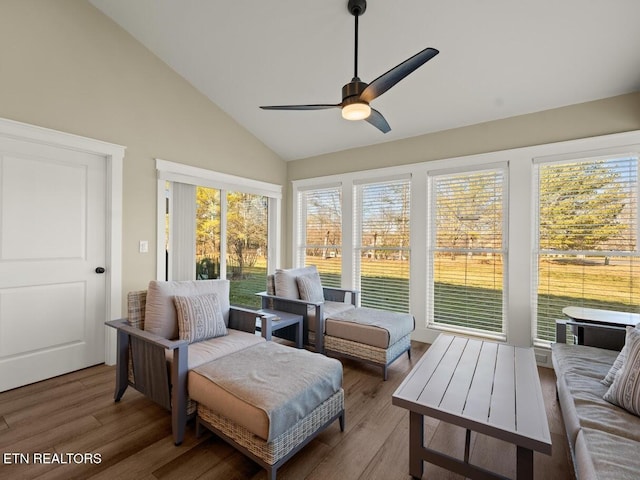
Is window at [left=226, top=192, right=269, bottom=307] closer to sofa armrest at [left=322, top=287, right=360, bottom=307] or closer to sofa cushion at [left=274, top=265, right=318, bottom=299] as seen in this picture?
sofa cushion at [left=274, top=265, right=318, bottom=299]

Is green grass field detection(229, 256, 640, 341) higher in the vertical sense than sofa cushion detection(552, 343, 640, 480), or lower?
higher

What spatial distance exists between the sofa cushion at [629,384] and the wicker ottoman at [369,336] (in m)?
1.55

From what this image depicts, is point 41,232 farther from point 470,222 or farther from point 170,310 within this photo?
point 470,222

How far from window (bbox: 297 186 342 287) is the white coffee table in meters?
2.71

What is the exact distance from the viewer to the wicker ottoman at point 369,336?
2.89 meters

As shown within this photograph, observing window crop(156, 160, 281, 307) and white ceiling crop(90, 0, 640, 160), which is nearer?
white ceiling crop(90, 0, 640, 160)

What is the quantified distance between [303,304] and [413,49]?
2695mm

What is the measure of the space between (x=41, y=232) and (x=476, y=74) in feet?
14.0

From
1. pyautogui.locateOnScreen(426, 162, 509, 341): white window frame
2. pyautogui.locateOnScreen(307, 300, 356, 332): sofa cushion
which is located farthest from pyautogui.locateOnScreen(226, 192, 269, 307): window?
pyautogui.locateOnScreen(426, 162, 509, 341): white window frame

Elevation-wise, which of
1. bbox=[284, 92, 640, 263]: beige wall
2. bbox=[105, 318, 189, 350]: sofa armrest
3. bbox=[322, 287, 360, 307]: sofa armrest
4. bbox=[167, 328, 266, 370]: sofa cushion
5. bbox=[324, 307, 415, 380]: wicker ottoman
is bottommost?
bbox=[324, 307, 415, 380]: wicker ottoman

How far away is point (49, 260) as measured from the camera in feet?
9.20

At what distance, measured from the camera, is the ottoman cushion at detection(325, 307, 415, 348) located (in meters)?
2.91

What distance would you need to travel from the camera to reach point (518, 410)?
1527 millimetres

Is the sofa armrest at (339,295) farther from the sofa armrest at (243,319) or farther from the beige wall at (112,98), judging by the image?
the beige wall at (112,98)
